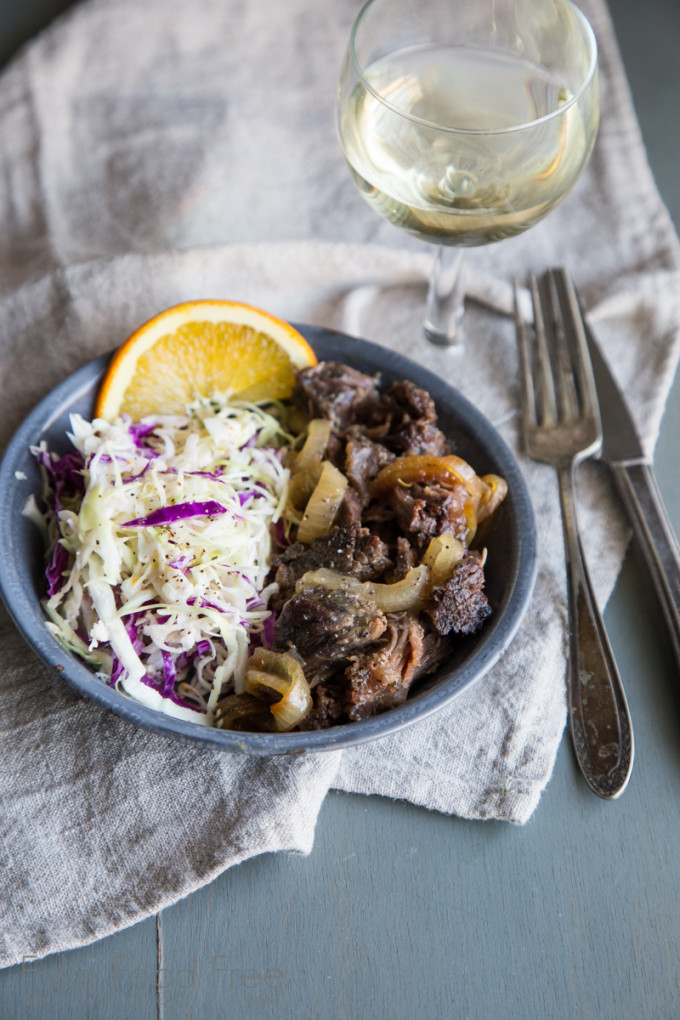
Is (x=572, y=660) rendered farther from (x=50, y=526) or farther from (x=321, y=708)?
(x=50, y=526)

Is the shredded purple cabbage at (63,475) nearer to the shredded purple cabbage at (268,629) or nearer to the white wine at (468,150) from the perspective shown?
the shredded purple cabbage at (268,629)

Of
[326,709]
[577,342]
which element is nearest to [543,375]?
[577,342]

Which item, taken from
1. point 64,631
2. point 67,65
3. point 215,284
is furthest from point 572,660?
point 67,65

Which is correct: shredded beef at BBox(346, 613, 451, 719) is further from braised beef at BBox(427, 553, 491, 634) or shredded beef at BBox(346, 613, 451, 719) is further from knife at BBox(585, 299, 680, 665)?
knife at BBox(585, 299, 680, 665)

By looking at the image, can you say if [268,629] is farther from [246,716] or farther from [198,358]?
[198,358]

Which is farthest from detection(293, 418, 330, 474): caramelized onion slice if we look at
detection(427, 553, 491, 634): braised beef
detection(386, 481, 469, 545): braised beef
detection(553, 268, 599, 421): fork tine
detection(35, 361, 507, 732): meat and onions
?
detection(553, 268, 599, 421): fork tine

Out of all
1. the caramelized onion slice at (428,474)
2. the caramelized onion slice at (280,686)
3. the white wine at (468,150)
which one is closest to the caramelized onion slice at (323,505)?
the caramelized onion slice at (428,474)

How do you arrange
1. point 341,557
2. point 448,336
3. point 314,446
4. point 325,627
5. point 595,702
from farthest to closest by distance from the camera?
point 448,336 < point 314,446 < point 595,702 < point 341,557 < point 325,627
